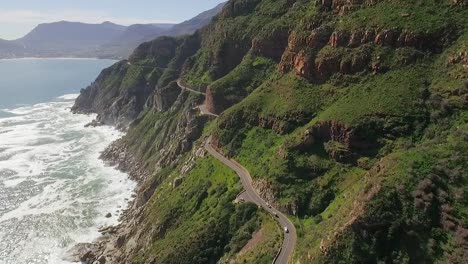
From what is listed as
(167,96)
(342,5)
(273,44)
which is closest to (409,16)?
(342,5)

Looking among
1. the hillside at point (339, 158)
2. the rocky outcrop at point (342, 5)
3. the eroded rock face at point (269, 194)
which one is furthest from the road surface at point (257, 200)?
the rocky outcrop at point (342, 5)

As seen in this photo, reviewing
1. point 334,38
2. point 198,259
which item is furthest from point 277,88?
point 198,259

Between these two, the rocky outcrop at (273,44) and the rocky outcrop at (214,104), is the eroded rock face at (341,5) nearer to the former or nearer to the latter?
the rocky outcrop at (273,44)

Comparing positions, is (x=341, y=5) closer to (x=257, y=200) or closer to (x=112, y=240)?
(x=257, y=200)

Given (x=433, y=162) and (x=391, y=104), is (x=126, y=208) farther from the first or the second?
(x=433, y=162)

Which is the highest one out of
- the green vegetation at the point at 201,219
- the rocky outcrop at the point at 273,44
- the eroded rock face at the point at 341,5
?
the eroded rock face at the point at 341,5

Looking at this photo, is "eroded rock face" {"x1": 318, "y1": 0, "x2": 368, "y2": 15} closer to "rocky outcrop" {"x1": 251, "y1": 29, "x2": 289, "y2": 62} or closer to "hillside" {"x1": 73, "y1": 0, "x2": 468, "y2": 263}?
"hillside" {"x1": 73, "y1": 0, "x2": 468, "y2": 263}
